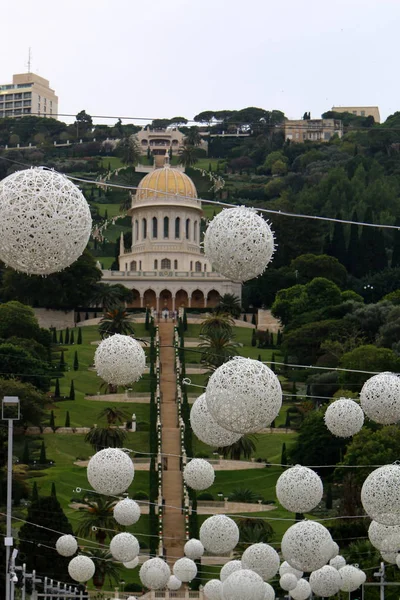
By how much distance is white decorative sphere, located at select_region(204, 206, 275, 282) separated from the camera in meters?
33.7

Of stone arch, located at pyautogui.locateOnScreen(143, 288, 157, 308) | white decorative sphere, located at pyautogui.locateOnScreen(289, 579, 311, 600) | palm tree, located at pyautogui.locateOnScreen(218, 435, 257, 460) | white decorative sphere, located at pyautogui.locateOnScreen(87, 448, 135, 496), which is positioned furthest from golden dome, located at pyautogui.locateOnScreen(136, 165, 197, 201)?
white decorative sphere, located at pyautogui.locateOnScreen(87, 448, 135, 496)

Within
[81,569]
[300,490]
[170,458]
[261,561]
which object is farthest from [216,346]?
[300,490]

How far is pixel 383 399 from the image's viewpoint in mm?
38812

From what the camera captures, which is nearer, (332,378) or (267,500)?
(267,500)

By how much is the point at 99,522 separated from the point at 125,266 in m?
61.2

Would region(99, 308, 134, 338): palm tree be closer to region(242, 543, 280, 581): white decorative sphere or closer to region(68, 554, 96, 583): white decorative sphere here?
region(68, 554, 96, 583): white decorative sphere

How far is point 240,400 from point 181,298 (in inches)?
3379

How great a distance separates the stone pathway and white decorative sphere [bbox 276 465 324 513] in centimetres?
1424

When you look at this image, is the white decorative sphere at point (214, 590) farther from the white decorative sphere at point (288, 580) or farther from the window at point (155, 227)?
the window at point (155, 227)

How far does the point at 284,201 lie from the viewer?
5531 inches

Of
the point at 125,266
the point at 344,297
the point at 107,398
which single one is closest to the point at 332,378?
the point at 107,398

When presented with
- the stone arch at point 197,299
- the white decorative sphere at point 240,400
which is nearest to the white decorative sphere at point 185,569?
the white decorative sphere at point 240,400

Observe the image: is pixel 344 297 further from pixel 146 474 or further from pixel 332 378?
pixel 146 474

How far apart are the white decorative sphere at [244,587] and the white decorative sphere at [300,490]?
7.80ft
